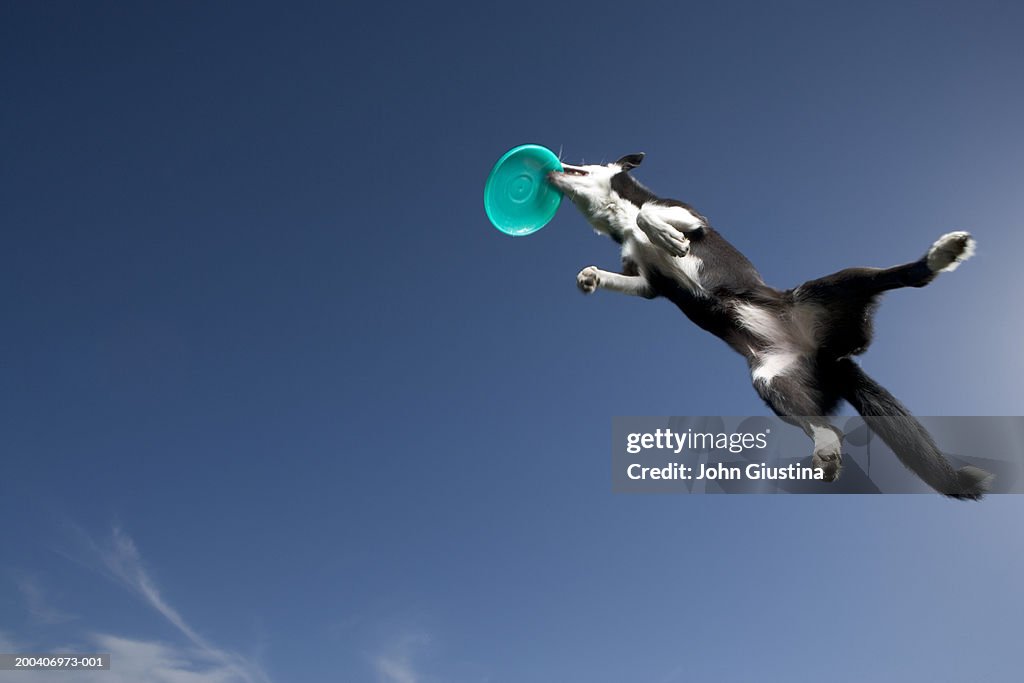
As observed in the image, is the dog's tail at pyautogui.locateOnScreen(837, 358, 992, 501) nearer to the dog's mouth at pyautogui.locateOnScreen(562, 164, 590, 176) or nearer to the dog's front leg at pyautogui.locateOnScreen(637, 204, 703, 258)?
the dog's front leg at pyautogui.locateOnScreen(637, 204, 703, 258)

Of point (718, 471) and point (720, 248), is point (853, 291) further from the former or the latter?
point (718, 471)

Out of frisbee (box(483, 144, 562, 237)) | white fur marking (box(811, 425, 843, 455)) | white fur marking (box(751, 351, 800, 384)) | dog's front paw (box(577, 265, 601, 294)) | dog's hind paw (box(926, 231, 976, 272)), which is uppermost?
frisbee (box(483, 144, 562, 237))

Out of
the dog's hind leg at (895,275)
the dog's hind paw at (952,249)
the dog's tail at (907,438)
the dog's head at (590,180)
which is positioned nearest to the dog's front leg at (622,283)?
the dog's head at (590,180)

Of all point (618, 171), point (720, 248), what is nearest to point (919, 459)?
point (720, 248)

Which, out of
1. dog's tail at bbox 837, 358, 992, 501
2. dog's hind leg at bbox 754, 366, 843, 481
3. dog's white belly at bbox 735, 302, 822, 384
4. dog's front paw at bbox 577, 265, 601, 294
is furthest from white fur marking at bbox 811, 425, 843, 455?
dog's front paw at bbox 577, 265, 601, 294

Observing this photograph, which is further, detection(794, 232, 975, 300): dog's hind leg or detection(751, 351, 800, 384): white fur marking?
detection(751, 351, 800, 384): white fur marking

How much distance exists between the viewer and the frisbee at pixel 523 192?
339 inches

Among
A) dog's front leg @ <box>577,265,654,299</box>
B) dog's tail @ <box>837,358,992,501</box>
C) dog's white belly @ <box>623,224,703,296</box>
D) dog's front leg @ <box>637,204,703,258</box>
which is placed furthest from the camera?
dog's front leg @ <box>577,265,654,299</box>

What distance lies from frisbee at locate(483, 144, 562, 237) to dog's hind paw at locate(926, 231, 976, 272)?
3.87 meters

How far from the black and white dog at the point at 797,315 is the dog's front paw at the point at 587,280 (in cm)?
1

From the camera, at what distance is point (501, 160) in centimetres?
847

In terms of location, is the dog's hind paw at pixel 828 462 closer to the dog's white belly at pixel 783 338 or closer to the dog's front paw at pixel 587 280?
the dog's white belly at pixel 783 338

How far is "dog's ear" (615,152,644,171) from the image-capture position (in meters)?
8.73

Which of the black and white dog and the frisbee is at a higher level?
the frisbee
